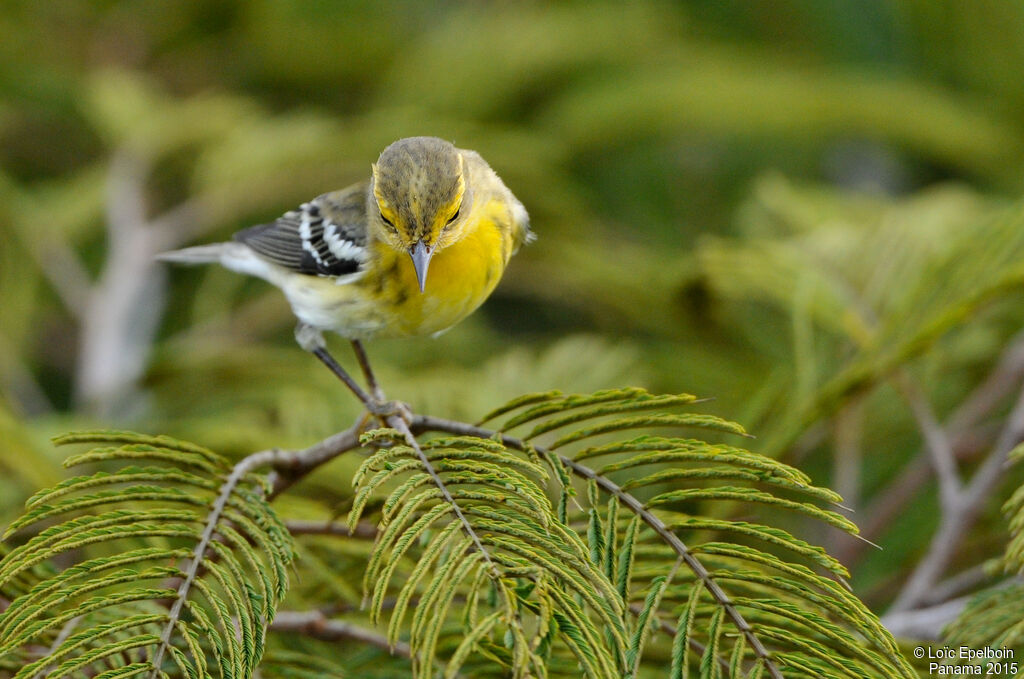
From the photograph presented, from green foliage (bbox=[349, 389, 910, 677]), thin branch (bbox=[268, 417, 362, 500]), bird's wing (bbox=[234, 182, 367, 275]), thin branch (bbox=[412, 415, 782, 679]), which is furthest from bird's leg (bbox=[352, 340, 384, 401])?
green foliage (bbox=[349, 389, 910, 677])

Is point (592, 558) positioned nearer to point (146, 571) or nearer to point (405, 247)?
point (146, 571)

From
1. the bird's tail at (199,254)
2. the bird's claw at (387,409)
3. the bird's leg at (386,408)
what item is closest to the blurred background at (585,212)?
the bird's tail at (199,254)

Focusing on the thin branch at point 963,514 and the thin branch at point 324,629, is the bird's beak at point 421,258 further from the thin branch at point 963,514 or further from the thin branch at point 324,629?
the thin branch at point 963,514

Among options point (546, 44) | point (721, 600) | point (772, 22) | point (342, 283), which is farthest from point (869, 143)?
point (721, 600)

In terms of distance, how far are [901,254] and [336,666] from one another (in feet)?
6.51

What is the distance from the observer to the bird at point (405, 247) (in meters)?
1.96

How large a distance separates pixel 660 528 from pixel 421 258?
2.89ft

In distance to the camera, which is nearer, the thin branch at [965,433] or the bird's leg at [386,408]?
the bird's leg at [386,408]

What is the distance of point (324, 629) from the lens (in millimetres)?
1604

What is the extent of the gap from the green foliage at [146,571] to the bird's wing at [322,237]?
92 cm

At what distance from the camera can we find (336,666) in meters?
1.54

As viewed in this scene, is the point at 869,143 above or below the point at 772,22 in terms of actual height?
below

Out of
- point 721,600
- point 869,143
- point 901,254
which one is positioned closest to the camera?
point 721,600

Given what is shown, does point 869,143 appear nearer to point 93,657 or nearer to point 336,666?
point 336,666
